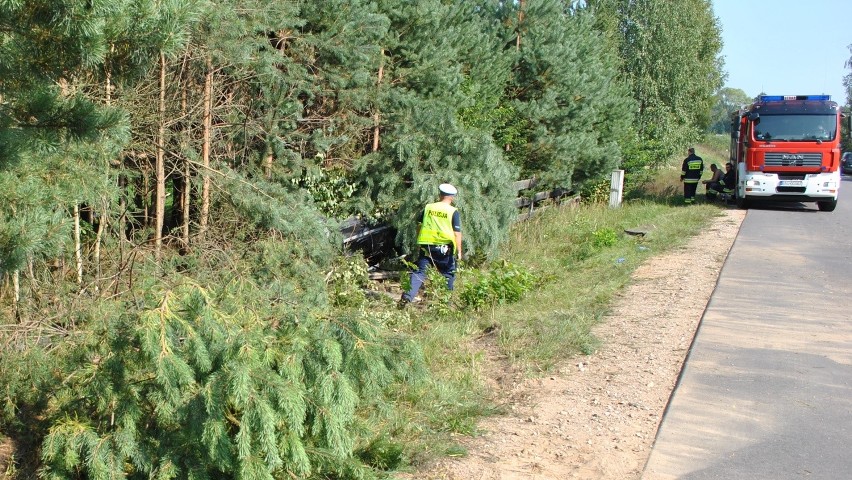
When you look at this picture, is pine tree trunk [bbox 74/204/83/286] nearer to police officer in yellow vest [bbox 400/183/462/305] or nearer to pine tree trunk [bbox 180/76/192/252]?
pine tree trunk [bbox 180/76/192/252]

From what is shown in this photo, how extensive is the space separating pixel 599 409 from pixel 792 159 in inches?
666

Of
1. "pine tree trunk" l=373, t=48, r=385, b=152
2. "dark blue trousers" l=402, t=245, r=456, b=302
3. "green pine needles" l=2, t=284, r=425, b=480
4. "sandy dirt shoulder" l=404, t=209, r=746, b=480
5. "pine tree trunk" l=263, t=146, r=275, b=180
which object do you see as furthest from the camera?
"pine tree trunk" l=373, t=48, r=385, b=152

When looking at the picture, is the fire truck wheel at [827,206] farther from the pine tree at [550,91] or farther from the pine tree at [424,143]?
the pine tree at [424,143]

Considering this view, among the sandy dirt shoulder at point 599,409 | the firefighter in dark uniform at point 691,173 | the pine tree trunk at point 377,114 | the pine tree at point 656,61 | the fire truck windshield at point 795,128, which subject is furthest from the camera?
the pine tree at point 656,61

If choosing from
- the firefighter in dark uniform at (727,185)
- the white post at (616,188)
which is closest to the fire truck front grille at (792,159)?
the firefighter in dark uniform at (727,185)

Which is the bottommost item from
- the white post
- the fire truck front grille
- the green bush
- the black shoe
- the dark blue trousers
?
the black shoe

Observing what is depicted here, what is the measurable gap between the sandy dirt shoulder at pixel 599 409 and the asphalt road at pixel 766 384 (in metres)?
0.19

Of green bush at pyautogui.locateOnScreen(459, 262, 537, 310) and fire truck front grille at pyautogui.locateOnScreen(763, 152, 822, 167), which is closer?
green bush at pyautogui.locateOnScreen(459, 262, 537, 310)

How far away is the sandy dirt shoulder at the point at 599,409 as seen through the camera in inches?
219

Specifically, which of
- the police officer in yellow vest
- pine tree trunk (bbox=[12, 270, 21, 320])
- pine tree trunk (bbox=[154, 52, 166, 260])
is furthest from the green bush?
pine tree trunk (bbox=[12, 270, 21, 320])

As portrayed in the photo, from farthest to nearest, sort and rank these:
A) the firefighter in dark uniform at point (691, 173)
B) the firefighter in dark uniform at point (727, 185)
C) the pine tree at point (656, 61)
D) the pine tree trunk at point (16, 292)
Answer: the pine tree at point (656, 61)
the firefighter in dark uniform at point (727, 185)
the firefighter in dark uniform at point (691, 173)
the pine tree trunk at point (16, 292)

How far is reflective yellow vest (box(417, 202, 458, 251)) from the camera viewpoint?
10.6 m

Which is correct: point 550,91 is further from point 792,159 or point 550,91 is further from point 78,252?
point 78,252

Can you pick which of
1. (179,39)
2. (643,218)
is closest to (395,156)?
(179,39)
